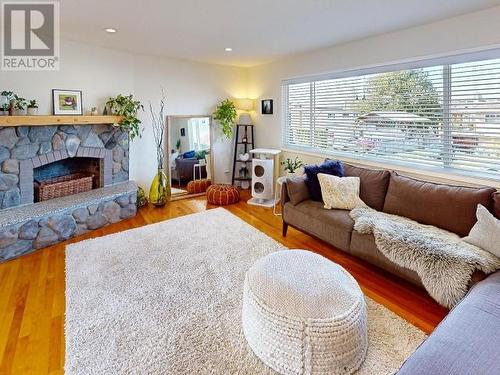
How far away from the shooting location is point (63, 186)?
3.77m

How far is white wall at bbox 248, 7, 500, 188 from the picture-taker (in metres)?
2.59

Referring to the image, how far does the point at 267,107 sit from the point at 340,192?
8.64ft

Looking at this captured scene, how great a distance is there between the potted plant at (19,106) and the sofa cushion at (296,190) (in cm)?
300

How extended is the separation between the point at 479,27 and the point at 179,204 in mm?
4104

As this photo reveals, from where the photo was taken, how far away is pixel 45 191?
359cm

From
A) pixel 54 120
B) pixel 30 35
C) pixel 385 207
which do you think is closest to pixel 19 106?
pixel 54 120

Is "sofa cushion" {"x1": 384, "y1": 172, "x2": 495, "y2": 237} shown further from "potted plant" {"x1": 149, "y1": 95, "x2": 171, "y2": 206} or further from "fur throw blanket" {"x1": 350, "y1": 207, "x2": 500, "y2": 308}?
"potted plant" {"x1": 149, "y1": 95, "x2": 171, "y2": 206}

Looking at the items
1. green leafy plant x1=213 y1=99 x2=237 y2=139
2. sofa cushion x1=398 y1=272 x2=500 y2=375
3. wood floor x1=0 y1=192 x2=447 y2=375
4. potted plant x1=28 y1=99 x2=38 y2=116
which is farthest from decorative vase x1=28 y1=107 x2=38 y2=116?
sofa cushion x1=398 y1=272 x2=500 y2=375

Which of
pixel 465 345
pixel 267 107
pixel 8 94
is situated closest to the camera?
pixel 465 345

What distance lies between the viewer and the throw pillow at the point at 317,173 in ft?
10.6

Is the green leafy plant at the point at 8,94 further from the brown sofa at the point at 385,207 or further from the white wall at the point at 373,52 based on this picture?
the white wall at the point at 373,52

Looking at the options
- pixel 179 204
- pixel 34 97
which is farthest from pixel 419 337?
pixel 34 97

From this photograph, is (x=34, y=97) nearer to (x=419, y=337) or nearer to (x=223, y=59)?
(x=223, y=59)

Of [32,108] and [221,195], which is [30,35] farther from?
[221,195]
